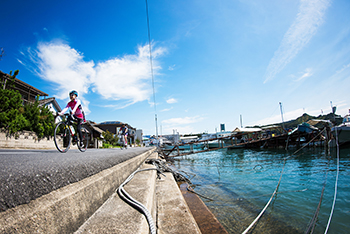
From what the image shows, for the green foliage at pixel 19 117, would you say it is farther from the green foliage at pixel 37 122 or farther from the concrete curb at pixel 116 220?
the concrete curb at pixel 116 220

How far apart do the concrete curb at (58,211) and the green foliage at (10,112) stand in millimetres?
12617

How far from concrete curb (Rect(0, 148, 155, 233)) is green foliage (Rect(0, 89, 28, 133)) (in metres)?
12.6

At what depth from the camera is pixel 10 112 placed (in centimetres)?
1033

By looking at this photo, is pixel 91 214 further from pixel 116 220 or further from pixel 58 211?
pixel 58 211

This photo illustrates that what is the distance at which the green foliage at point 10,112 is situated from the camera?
10016 mm

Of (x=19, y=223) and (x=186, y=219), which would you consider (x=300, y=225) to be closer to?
(x=186, y=219)

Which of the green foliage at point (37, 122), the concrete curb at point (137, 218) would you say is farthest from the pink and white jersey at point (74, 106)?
the green foliage at point (37, 122)

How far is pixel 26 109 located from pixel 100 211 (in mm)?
16329

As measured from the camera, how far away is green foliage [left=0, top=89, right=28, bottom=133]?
10.0 m

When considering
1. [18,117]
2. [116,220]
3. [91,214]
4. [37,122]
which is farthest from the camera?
[37,122]

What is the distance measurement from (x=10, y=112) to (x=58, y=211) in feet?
44.1

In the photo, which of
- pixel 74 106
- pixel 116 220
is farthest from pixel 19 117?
pixel 116 220

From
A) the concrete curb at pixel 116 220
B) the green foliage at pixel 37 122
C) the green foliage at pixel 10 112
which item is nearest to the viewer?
the concrete curb at pixel 116 220

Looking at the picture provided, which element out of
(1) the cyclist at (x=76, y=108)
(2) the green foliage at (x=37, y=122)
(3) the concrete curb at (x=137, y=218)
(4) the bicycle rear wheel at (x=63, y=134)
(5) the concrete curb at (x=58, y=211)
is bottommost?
(3) the concrete curb at (x=137, y=218)
